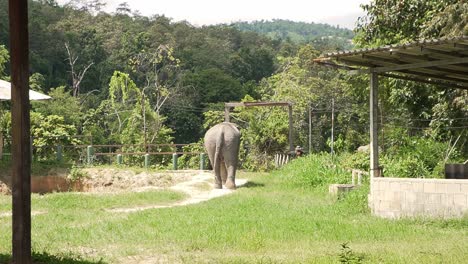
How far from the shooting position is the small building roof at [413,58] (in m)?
10.6

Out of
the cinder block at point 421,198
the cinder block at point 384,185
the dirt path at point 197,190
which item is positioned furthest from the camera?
the dirt path at point 197,190

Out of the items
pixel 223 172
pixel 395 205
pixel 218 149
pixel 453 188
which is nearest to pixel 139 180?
pixel 223 172

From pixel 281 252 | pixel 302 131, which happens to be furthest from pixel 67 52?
pixel 281 252

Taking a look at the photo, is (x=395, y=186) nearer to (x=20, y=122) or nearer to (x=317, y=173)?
(x=317, y=173)

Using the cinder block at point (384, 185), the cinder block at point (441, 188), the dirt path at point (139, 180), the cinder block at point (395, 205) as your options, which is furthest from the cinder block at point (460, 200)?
the dirt path at point (139, 180)

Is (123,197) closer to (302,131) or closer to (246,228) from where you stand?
(246,228)

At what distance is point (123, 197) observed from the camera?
53.3ft

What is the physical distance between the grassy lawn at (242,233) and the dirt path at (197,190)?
25.1 inches

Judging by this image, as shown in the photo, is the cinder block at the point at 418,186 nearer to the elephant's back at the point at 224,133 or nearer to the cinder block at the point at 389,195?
the cinder block at the point at 389,195

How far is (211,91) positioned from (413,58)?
37.4 metres

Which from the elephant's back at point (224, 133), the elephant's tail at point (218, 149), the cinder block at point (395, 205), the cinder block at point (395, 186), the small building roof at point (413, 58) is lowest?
the cinder block at point (395, 205)

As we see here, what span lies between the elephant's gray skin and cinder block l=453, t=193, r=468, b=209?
8.65 meters

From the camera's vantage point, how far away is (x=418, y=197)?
1151 centimetres

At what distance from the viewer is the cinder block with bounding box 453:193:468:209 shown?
35.9 feet
